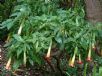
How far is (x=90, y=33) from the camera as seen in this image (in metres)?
3.82

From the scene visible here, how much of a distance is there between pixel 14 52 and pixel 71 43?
0.62 meters

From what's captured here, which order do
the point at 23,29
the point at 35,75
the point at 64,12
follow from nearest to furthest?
the point at 23,29 → the point at 64,12 → the point at 35,75

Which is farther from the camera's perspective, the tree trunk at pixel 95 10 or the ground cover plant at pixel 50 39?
the tree trunk at pixel 95 10

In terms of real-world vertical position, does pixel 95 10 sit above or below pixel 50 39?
above

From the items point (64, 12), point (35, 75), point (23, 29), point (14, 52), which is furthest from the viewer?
point (35, 75)

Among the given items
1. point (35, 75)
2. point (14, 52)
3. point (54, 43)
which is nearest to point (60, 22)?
point (54, 43)

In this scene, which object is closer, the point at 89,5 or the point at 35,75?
the point at 89,5

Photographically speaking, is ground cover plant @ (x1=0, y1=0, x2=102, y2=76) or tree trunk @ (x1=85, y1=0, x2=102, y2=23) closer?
ground cover plant @ (x1=0, y1=0, x2=102, y2=76)

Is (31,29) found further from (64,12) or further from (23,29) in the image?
(64,12)

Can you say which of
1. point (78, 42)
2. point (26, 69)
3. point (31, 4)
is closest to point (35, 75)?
point (26, 69)

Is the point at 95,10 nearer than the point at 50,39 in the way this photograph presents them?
No

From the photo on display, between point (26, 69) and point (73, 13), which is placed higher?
point (73, 13)

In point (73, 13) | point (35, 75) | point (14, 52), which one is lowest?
point (35, 75)

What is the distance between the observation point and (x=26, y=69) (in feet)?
16.8
